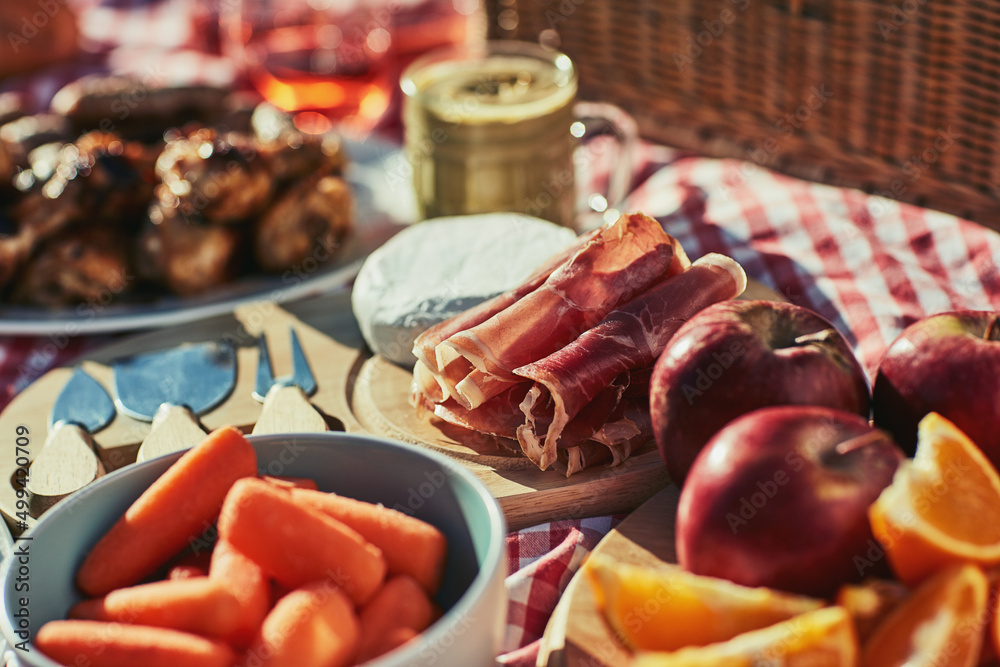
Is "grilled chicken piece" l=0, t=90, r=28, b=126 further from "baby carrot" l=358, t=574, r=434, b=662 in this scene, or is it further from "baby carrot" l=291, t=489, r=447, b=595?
"baby carrot" l=358, t=574, r=434, b=662

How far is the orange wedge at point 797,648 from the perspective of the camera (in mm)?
637

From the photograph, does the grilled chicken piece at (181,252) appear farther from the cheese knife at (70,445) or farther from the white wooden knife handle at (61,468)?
the white wooden knife handle at (61,468)

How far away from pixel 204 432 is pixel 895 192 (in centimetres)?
127

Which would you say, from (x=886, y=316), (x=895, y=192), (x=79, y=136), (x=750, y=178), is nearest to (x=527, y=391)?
(x=886, y=316)

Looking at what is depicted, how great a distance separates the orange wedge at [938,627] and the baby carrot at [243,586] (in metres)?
0.47

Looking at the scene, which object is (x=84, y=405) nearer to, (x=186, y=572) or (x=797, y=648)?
(x=186, y=572)

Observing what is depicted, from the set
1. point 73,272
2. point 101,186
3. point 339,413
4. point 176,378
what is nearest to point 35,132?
point 101,186

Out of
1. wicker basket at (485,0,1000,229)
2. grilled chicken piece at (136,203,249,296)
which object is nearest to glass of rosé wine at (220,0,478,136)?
wicker basket at (485,0,1000,229)

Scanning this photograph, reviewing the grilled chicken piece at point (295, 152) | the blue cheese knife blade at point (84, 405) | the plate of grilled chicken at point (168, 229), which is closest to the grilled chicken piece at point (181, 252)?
the plate of grilled chicken at point (168, 229)

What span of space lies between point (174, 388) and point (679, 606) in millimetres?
823

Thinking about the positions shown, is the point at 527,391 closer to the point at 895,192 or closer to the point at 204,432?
the point at 204,432

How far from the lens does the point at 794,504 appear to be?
747 millimetres

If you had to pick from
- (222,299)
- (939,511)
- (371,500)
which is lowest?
(222,299)

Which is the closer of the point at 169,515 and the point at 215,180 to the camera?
the point at 169,515
